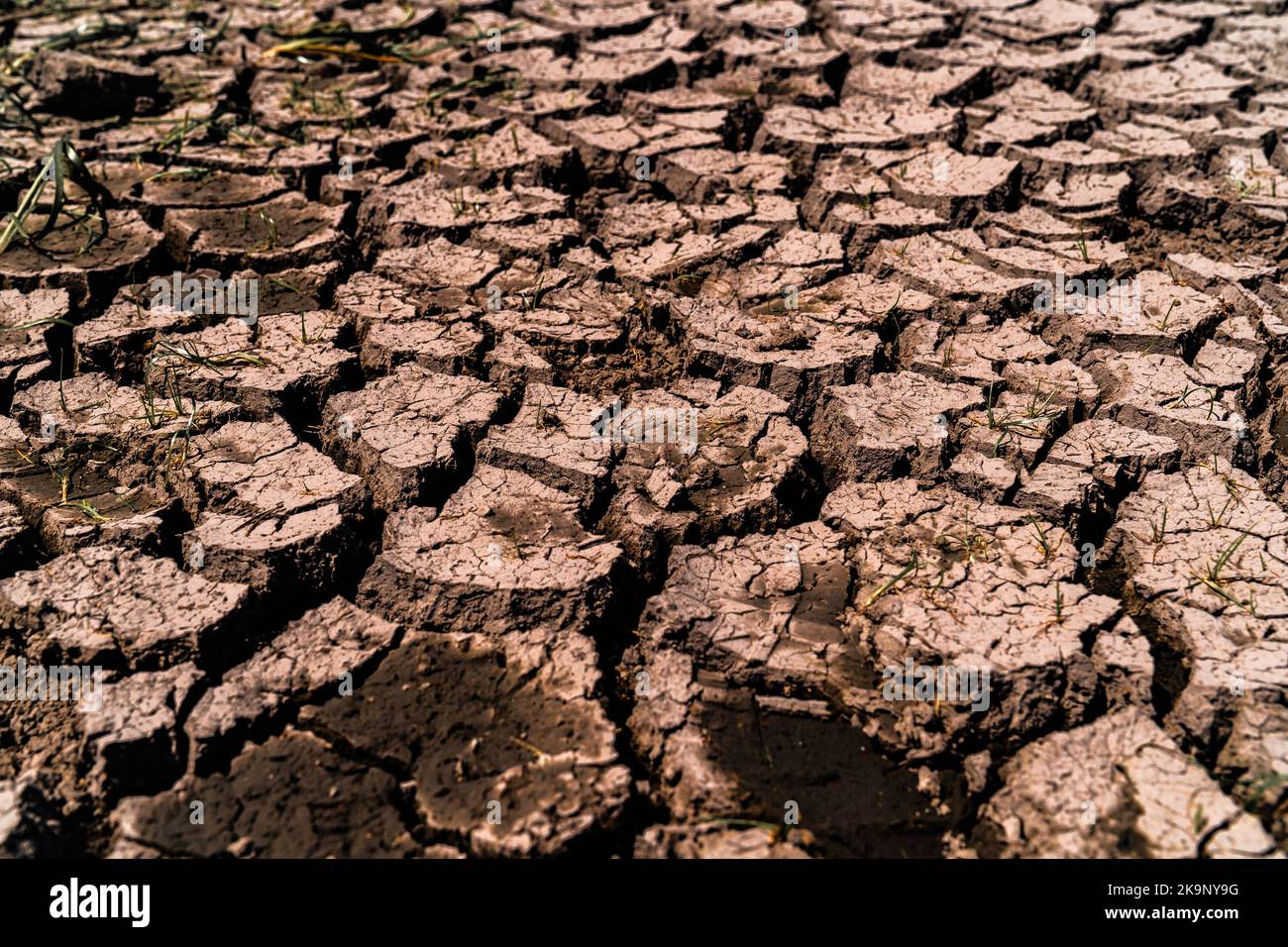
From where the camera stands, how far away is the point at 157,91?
423cm

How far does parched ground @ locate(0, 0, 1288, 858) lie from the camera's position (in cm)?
202

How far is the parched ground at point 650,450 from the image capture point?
6.63 feet

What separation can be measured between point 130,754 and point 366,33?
3.42m

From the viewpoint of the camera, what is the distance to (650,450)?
2.69 m

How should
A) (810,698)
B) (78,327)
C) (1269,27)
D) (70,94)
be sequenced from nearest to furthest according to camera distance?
(810,698) → (78,327) → (70,94) → (1269,27)

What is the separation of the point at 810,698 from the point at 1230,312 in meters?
1.86
